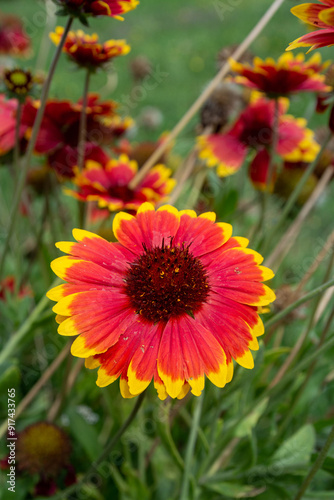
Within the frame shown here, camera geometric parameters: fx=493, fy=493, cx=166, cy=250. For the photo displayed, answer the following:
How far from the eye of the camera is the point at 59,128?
0.92 metres

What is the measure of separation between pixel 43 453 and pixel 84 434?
3.2 inches

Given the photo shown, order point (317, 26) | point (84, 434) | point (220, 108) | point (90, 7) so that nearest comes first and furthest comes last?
1. point (317, 26)
2. point (90, 7)
3. point (84, 434)
4. point (220, 108)

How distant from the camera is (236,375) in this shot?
67 centimetres

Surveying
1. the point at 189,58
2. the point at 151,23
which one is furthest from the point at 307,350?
the point at 151,23

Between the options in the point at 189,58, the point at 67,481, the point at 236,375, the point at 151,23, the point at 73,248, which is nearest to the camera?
the point at 73,248

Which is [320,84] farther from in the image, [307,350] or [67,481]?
[67,481]

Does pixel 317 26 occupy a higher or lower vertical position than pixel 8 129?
higher

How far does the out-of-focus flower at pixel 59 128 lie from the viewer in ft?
2.80

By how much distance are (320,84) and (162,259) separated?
47cm

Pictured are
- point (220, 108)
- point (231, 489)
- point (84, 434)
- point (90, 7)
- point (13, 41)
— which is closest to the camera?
point (90, 7)

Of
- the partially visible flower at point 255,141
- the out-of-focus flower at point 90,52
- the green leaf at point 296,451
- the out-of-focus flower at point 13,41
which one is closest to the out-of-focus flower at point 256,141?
the partially visible flower at point 255,141

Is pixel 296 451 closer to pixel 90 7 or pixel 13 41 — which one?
pixel 90 7

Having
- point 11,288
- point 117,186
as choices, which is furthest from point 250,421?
point 11,288

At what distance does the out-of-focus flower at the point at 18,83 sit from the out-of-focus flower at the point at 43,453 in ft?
1.69
